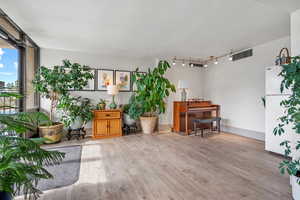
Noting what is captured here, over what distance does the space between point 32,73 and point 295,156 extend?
19.4 feet

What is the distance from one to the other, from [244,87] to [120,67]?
4042 millimetres

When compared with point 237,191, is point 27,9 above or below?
above

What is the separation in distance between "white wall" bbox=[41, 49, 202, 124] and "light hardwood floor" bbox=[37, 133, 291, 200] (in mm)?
1830

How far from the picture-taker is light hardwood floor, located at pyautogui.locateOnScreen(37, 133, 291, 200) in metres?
1.77

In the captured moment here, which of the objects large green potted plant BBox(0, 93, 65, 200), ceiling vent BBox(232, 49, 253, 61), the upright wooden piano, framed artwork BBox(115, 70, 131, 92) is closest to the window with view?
large green potted plant BBox(0, 93, 65, 200)

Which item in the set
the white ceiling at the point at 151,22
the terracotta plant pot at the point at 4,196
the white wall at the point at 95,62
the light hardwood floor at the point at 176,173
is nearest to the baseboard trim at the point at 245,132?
the light hardwood floor at the point at 176,173

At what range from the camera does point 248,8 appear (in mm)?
2359

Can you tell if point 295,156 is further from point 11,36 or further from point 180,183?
point 11,36

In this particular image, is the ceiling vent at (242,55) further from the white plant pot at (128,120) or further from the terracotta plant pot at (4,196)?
the terracotta plant pot at (4,196)

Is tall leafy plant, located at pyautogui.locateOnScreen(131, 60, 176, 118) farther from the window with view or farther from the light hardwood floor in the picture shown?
the window with view

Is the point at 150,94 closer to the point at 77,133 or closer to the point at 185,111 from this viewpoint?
the point at 185,111

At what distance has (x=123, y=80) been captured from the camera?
16.6ft

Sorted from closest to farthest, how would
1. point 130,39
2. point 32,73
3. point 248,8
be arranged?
1. point 248,8
2. point 130,39
3. point 32,73

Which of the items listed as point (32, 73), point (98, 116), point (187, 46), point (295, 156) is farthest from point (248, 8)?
point (32, 73)
